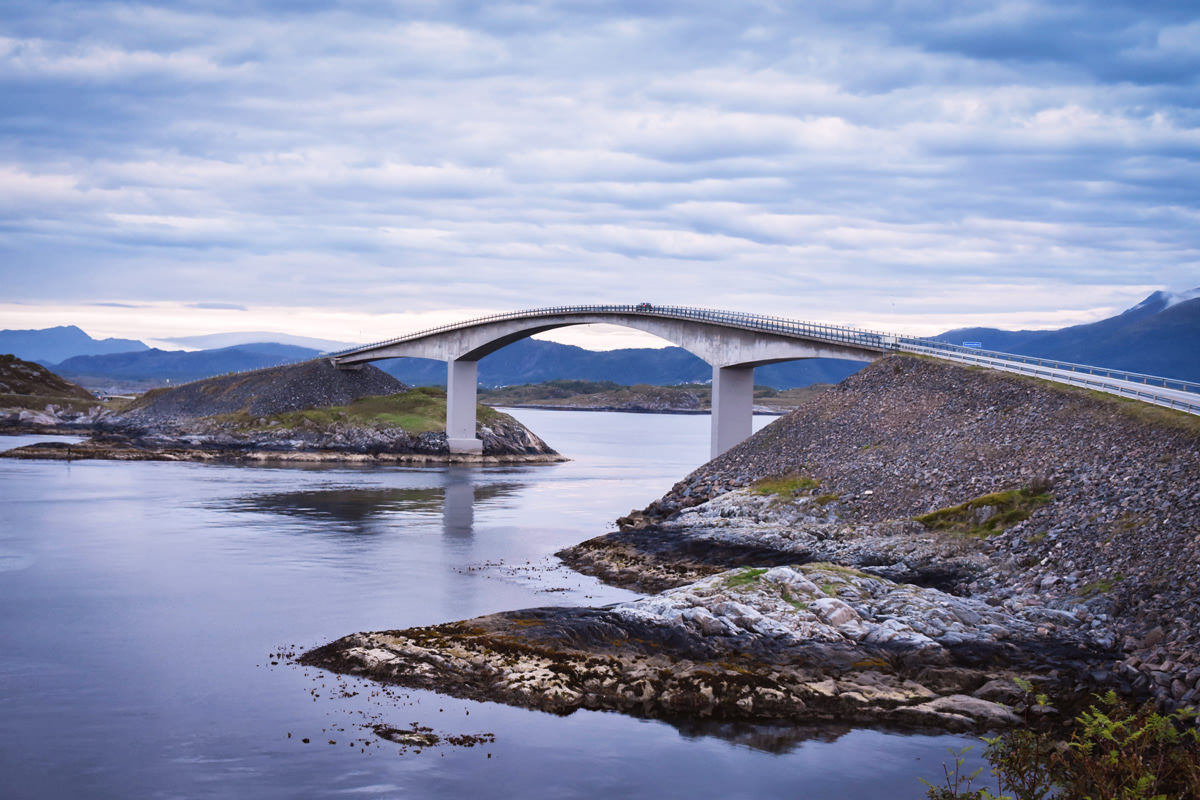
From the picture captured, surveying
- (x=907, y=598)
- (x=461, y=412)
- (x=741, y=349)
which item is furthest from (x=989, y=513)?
(x=461, y=412)

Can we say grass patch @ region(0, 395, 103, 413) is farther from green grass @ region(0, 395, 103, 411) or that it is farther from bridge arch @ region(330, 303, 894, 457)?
bridge arch @ region(330, 303, 894, 457)

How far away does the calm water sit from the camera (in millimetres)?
18219

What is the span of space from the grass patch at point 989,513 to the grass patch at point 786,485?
8281mm

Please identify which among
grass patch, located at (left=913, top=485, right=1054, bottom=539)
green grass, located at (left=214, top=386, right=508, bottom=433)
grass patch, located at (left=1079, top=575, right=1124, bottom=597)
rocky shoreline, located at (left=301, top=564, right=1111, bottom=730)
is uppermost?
green grass, located at (left=214, top=386, right=508, bottom=433)

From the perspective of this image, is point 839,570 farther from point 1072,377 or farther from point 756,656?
point 1072,377

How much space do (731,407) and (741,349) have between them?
158 inches

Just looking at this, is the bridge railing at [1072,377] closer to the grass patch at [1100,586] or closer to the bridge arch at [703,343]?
the bridge arch at [703,343]

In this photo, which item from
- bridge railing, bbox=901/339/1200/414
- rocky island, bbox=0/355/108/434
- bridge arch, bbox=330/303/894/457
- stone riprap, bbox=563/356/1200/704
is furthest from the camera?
rocky island, bbox=0/355/108/434

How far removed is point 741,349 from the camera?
66.2 m

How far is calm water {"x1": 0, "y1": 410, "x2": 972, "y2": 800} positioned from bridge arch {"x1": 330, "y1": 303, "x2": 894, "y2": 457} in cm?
1553

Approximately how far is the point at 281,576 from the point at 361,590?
429cm

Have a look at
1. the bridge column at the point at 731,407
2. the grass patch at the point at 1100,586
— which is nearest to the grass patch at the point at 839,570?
the grass patch at the point at 1100,586

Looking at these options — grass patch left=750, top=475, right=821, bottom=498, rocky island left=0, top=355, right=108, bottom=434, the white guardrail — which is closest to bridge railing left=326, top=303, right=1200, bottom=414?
the white guardrail

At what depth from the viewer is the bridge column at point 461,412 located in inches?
3949
